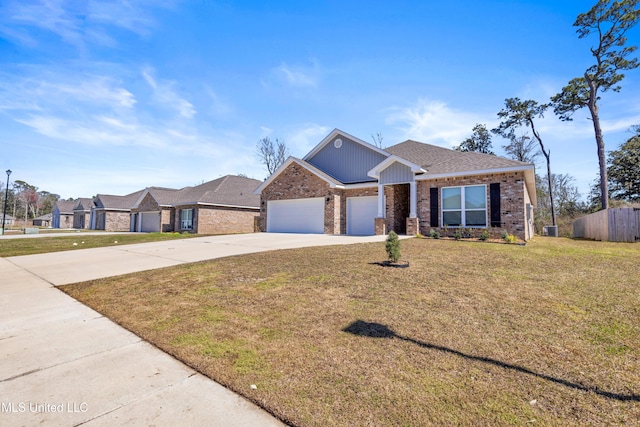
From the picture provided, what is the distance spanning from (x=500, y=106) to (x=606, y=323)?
34449 mm

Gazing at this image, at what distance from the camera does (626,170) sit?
2508cm

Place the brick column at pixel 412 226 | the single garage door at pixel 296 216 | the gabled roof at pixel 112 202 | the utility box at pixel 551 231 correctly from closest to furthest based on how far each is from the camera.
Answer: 1. the brick column at pixel 412 226
2. the single garage door at pixel 296 216
3. the utility box at pixel 551 231
4. the gabled roof at pixel 112 202

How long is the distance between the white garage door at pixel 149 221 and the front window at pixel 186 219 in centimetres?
443

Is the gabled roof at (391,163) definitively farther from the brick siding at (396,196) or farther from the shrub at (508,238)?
the shrub at (508,238)

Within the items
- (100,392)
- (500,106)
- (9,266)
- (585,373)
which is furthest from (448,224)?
(500,106)

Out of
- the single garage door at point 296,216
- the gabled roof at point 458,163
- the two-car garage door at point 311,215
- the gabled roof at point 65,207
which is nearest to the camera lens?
the gabled roof at point 458,163

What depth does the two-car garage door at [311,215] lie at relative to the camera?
17078 millimetres

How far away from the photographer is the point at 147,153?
20.5 metres

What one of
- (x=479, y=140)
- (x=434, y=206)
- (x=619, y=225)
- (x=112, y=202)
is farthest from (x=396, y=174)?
(x=112, y=202)

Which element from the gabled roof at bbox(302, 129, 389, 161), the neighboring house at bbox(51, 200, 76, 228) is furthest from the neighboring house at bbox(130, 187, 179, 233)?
the neighboring house at bbox(51, 200, 76, 228)

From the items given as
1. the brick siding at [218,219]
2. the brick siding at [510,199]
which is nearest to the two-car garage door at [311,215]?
the brick siding at [510,199]

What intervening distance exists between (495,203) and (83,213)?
56.5 meters

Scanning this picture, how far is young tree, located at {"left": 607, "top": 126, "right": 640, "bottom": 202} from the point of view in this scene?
24516 millimetres

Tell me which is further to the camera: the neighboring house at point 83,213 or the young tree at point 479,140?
the neighboring house at point 83,213
